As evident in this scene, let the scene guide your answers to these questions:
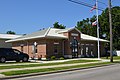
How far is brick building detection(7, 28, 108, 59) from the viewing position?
136 ft

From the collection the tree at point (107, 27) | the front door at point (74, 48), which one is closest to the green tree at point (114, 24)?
the tree at point (107, 27)

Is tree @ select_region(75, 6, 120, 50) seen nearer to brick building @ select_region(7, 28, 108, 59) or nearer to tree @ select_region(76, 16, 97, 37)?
tree @ select_region(76, 16, 97, 37)

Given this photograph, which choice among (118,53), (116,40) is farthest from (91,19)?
(118,53)

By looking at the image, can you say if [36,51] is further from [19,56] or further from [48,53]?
[19,56]

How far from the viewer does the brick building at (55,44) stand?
41.4m

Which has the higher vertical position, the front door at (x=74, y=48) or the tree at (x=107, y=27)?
the tree at (x=107, y=27)

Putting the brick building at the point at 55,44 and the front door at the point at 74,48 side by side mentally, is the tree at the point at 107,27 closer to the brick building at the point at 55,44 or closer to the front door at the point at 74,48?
the brick building at the point at 55,44

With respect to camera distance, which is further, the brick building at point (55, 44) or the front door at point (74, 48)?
the front door at point (74, 48)

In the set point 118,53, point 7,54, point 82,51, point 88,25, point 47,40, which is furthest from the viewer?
point 88,25

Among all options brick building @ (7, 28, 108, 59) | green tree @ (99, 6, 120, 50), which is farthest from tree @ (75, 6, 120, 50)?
brick building @ (7, 28, 108, 59)

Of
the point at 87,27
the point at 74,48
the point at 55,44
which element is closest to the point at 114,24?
the point at 87,27

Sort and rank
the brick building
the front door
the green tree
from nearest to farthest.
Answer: the brick building → the front door → the green tree

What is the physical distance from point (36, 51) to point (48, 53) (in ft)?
8.64

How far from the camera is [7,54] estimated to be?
32.9 m
